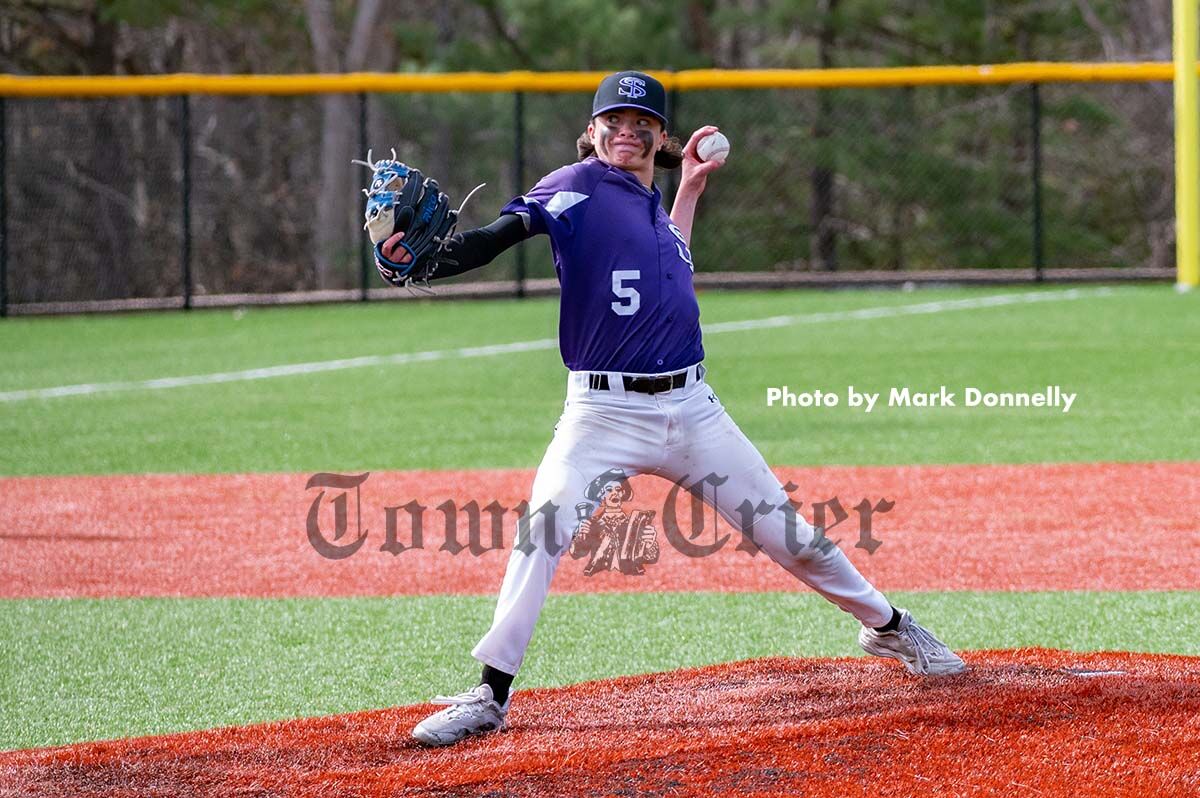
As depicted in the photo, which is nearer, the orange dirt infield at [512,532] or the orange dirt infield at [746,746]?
the orange dirt infield at [746,746]

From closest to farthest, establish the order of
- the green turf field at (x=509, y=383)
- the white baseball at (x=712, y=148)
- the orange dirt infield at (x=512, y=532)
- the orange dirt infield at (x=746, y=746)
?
the orange dirt infield at (x=746, y=746) < the white baseball at (x=712, y=148) < the orange dirt infield at (x=512, y=532) < the green turf field at (x=509, y=383)

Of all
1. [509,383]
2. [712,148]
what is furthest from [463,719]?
[509,383]

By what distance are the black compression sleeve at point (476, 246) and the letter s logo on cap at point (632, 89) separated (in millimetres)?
507

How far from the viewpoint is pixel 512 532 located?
24.6 ft

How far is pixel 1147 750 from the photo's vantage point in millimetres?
→ 4066

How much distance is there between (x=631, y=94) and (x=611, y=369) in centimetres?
75

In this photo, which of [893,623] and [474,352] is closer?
[893,623]

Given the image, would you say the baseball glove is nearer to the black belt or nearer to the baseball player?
the baseball player

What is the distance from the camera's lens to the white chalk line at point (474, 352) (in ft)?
40.6

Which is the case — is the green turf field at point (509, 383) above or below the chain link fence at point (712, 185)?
below

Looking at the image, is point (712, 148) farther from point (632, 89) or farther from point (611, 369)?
point (611, 369)

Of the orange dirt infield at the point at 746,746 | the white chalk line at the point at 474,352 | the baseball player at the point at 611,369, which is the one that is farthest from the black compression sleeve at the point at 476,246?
the white chalk line at the point at 474,352

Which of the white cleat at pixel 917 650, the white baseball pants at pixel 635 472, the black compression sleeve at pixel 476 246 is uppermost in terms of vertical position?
the black compression sleeve at pixel 476 246

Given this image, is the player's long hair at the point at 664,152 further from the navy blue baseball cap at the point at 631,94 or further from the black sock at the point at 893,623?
the black sock at the point at 893,623
